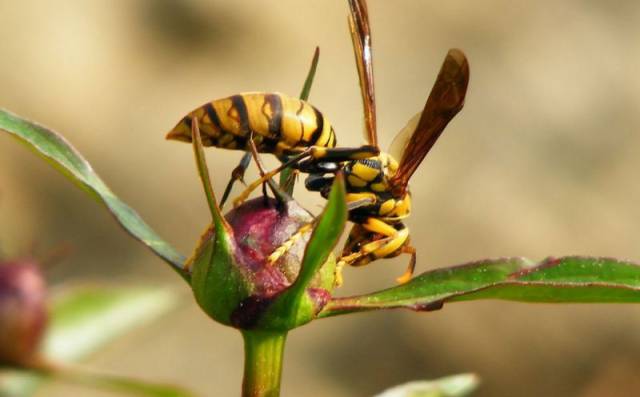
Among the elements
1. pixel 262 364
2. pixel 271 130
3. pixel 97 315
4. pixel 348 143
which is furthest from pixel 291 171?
pixel 348 143

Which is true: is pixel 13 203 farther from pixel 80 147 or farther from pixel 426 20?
pixel 426 20

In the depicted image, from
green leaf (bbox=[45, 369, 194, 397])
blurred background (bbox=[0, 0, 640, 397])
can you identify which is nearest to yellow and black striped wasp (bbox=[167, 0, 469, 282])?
green leaf (bbox=[45, 369, 194, 397])

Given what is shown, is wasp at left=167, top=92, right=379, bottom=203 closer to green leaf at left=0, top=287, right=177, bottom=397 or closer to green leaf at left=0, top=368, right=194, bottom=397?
green leaf at left=0, top=368, right=194, bottom=397

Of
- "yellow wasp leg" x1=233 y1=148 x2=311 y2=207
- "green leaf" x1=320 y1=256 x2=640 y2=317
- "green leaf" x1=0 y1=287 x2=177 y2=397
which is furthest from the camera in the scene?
"green leaf" x1=0 y1=287 x2=177 y2=397

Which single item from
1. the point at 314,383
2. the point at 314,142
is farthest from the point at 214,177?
the point at 314,142

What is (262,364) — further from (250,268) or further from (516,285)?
(516,285)
